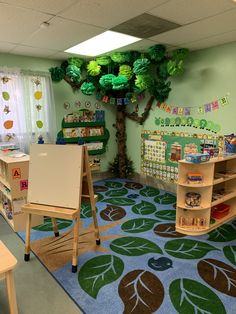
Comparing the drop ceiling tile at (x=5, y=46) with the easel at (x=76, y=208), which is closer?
the easel at (x=76, y=208)

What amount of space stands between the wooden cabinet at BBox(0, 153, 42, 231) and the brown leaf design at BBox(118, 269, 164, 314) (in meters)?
1.64

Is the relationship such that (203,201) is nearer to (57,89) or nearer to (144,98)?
(144,98)

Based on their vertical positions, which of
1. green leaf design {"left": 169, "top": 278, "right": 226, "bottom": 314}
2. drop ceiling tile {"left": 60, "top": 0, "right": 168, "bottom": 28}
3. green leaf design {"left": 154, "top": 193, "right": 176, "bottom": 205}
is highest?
drop ceiling tile {"left": 60, "top": 0, "right": 168, "bottom": 28}

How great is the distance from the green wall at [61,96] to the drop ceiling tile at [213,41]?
2195 mm

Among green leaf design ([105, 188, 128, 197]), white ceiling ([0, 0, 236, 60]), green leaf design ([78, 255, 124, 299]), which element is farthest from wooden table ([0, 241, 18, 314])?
green leaf design ([105, 188, 128, 197])

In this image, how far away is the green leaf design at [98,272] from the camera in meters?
2.07

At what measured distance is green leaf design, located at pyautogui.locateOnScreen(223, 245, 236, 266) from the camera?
7.97 ft

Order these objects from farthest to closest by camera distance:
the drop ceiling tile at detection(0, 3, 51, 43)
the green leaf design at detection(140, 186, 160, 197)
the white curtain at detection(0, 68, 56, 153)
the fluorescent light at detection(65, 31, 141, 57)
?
the green leaf design at detection(140, 186, 160, 197) < the white curtain at detection(0, 68, 56, 153) < the fluorescent light at detection(65, 31, 141, 57) < the drop ceiling tile at detection(0, 3, 51, 43)

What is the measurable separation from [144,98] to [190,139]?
4.19 feet

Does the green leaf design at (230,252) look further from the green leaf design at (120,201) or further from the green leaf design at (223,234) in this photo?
the green leaf design at (120,201)

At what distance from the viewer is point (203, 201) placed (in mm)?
3023

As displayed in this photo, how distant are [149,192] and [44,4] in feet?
10.8

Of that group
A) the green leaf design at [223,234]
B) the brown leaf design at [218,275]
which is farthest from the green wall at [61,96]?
the brown leaf design at [218,275]

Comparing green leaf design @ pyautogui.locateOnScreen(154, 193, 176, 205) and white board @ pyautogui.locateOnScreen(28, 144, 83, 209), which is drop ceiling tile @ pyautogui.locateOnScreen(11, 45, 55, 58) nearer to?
white board @ pyautogui.locateOnScreen(28, 144, 83, 209)
